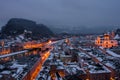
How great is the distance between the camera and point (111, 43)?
186 ft

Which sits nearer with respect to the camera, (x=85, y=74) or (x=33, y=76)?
(x=85, y=74)

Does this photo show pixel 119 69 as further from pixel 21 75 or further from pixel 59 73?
pixel 21 75

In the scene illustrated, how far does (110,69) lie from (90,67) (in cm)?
244

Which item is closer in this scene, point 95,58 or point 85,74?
point 85,74

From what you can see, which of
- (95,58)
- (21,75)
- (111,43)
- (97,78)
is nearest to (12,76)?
(21,75)

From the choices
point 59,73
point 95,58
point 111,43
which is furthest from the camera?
point 111,43

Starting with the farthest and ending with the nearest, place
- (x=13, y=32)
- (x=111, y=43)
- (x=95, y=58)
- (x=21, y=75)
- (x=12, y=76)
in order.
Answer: (x=13, y=32) < (x=111, y=43) < (x=95, y=58) < (x=21, y=75) < (x=12, y=76)

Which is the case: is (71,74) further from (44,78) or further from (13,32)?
(13,32)

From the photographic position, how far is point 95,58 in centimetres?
3656

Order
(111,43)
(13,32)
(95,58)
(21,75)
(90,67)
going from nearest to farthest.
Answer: (21,75) < (90,67) < (95,58) < (111,43) < (13,32)

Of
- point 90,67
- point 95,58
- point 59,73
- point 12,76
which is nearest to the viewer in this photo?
point 12,76

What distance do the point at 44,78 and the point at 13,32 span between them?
219 ft

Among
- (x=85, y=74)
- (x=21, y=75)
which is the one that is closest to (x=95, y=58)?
(x=85, y=74)

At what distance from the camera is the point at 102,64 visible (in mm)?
31531
